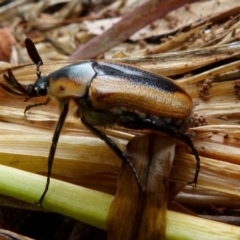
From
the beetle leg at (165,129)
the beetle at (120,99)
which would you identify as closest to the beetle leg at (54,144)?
the beetle at (120,99)

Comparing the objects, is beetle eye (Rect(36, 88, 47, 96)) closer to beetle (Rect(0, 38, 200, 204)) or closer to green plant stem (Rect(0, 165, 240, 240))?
beetle (Rect(0, 38, 200, 204))

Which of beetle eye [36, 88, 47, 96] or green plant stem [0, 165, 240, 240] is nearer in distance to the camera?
green plant stem [0, 165, 240, 240]

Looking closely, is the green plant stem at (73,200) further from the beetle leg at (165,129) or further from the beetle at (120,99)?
the beetle leg at (165,129)

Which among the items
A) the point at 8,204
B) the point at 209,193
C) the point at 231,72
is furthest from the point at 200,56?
the point at 8,204

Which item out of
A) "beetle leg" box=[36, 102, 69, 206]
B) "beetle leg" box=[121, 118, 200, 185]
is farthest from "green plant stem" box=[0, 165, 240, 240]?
"beetle leg" box=[121, 118, 200, 185]

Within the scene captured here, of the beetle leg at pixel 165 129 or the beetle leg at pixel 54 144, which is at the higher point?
the beetle leg at pixel 165 129

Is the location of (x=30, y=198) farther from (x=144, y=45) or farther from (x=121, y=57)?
(x=144, y=45)

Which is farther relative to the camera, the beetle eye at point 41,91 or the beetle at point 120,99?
the beetle eye at point 41,91

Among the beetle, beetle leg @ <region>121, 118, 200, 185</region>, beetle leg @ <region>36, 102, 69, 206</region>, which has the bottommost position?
beetle leg @ <region>36, 102, 69, 206</region>

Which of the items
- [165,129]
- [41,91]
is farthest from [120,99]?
[41,91]
